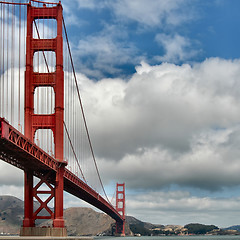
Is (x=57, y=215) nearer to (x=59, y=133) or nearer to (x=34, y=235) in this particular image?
(x=34, y=235)

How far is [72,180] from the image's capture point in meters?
66.2

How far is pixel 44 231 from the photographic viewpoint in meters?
55.8

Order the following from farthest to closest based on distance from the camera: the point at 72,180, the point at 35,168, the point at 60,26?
the point at 72,180
the point at 60,26
the point at 35,168

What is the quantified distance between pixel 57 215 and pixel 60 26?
→ 20.7 m

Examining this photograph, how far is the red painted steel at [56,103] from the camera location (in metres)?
56.9

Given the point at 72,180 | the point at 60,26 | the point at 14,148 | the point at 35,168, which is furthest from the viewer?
the point at 72,180

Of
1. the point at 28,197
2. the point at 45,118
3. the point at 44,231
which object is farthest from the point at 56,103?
the point at 44,231

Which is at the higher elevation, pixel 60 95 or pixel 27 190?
pixel 60 95

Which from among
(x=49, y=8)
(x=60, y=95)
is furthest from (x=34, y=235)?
(x=49, y=8)

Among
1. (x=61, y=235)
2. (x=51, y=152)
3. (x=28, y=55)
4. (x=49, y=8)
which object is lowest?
(x=61, y=235)

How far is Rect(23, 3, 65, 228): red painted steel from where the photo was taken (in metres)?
56.9

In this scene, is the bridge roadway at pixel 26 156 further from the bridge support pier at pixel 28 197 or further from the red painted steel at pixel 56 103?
the red painted steel at pixel 56 103

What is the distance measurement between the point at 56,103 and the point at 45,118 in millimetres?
2015

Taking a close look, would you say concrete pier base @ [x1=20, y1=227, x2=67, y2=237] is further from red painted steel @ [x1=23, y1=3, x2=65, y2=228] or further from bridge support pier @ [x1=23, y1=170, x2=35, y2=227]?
bridge support pier @ [x1=23, y1=170, x2=35, y2=227]
